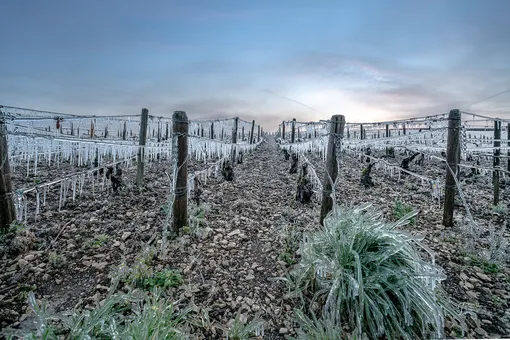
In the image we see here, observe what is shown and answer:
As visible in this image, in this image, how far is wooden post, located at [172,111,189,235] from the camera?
4.21 meters

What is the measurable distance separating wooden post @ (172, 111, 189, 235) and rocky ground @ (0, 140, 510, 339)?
13.3 inches

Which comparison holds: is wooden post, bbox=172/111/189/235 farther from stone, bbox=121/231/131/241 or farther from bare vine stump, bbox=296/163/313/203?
bare vine stump, bbox=296/163/313/203

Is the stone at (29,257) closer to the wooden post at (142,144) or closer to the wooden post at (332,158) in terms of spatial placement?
the wooden post at (142,144)

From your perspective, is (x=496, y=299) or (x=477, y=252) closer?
(x=496, y=299)

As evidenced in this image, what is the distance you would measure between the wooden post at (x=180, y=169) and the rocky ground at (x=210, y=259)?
1.11ft

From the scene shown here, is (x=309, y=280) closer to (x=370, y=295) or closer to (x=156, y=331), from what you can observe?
(x=370, y=295)

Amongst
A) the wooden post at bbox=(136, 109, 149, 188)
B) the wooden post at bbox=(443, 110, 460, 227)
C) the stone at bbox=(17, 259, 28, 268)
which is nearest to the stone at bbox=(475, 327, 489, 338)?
the wooden post at bbox=(443, 110, 460, 227)

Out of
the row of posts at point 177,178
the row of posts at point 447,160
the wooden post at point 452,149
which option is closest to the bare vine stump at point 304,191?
the row of posts at point 447,160

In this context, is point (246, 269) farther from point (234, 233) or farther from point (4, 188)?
point (4, 188)

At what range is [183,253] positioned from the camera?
380cm

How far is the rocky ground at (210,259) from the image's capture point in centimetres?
275

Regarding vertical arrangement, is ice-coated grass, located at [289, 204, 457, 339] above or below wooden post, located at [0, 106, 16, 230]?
below

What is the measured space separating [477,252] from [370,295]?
2641 mm

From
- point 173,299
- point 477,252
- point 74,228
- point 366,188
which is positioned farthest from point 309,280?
point 366,188
